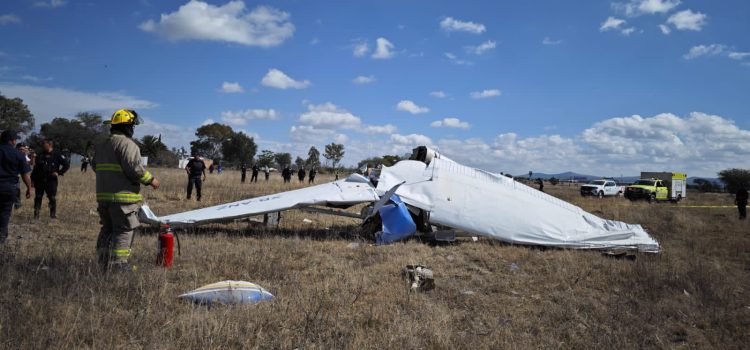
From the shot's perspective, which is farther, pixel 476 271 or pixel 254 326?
pixel 476 271

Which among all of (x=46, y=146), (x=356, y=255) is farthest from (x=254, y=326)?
(x=46, y=146)

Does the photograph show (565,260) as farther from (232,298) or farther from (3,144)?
(3,144)

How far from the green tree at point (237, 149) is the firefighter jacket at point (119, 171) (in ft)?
262

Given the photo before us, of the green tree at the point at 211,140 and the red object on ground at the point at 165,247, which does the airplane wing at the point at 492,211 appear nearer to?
the red object on ground at the point at 165,247

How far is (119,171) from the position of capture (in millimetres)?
4402

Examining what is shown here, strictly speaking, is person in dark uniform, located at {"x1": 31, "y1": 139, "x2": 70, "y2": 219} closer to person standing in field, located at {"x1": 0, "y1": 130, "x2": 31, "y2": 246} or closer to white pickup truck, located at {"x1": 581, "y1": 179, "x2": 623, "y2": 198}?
person standing in field, located at {"x1": 0, "y1": 130, "x2": 31, "y2": 246}

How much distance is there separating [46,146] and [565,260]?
964 cm

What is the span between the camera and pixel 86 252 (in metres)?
5.45

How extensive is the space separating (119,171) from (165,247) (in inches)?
39.1

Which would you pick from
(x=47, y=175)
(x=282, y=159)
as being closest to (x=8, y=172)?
(x=47, y=175)

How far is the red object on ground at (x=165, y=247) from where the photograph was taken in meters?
4.84

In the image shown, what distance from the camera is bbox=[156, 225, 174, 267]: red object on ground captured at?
4836 mm

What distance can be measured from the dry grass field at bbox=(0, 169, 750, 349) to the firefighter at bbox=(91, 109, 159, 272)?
227 millimetres

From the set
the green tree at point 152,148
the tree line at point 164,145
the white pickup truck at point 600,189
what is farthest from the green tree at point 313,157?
the white pickup truck at point 600,189
